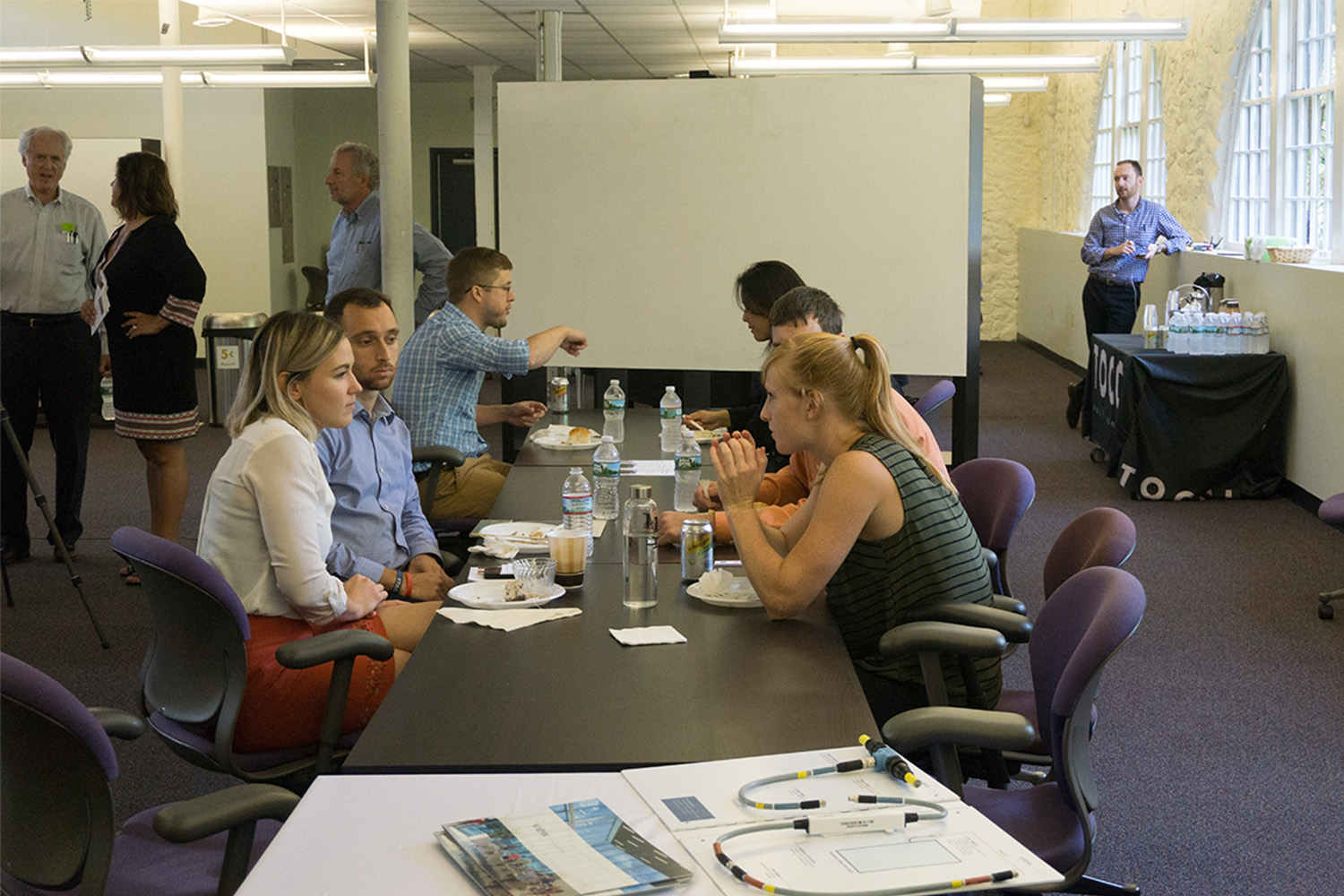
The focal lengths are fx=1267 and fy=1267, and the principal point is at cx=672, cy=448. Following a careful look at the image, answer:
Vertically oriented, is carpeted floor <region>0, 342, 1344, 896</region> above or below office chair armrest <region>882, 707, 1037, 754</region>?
below

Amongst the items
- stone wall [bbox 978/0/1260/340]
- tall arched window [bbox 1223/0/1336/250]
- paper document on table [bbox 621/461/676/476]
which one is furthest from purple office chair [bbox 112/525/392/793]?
stone wall [bbox 978/0/1260/340]

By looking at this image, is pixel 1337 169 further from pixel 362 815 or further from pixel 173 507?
pixel 362 815

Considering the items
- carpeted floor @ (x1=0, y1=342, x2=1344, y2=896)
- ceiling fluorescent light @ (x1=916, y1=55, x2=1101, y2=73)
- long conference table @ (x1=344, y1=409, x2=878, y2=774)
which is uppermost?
ceiling fluorescent light @ (x1=916, y1=55, x2=1101, y2=73)

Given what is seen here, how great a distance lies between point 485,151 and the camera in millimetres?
12086

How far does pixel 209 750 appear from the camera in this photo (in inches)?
93.7

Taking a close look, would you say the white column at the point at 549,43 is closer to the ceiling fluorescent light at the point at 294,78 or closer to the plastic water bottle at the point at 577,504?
the ceiling fluorescent light at the point at 294,78

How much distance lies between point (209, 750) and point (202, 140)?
35.9ft

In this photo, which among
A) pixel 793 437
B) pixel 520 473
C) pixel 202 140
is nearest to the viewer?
pixel 793 437

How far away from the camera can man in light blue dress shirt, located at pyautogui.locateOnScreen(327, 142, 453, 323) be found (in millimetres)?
5914

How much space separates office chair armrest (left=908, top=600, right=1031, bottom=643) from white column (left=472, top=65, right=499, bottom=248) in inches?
383

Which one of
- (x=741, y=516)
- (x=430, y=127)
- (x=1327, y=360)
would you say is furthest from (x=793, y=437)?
(x=430, y=127)

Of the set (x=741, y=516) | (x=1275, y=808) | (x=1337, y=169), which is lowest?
(x=1275, y=808)

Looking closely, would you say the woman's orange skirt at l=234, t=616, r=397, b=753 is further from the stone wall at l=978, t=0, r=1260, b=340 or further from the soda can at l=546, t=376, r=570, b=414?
the stone wall at l=978, t=0, r=1260, b=340

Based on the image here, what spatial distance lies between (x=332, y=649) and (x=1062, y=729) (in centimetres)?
127
